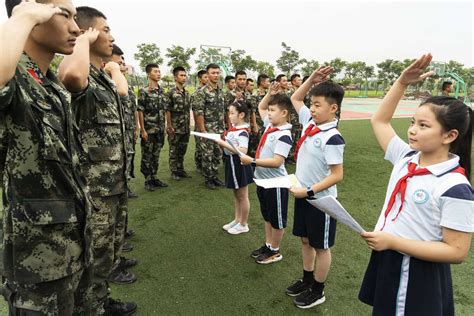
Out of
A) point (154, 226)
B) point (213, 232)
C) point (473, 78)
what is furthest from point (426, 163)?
point (473, 78)

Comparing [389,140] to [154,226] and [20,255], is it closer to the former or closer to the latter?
[20,255]

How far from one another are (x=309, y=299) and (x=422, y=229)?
4.17ft

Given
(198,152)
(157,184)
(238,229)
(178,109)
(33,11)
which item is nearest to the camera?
(33,11)

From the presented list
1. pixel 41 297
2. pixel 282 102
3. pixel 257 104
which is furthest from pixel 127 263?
pixel 257 104

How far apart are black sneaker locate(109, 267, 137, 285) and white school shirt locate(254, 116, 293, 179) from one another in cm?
139

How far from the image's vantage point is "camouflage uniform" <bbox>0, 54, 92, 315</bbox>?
3.75 ft

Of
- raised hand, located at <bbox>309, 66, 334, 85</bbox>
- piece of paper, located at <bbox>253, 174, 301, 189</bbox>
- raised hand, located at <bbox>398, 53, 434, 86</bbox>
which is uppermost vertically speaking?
raised hand, located at <bbox>309, 66, 334, 85</bbox>

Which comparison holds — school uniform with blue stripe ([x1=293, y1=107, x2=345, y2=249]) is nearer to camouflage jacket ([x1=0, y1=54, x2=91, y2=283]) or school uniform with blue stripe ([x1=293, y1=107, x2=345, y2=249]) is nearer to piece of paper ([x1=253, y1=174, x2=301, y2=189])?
piece of paper ([x1=253, y1=174, x2=301, y2=189])

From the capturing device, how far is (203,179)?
540 cm

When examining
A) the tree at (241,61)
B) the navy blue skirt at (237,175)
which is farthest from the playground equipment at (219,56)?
the tree at (241,61)

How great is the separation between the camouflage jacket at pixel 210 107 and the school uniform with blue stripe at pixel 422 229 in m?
4.11

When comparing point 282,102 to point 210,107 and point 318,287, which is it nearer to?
point 318,287

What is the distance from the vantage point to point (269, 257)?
2.87 metres

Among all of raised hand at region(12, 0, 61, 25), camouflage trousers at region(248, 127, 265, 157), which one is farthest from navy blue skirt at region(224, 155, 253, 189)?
camouflage trousers at region(248, 127, 265, 157)
